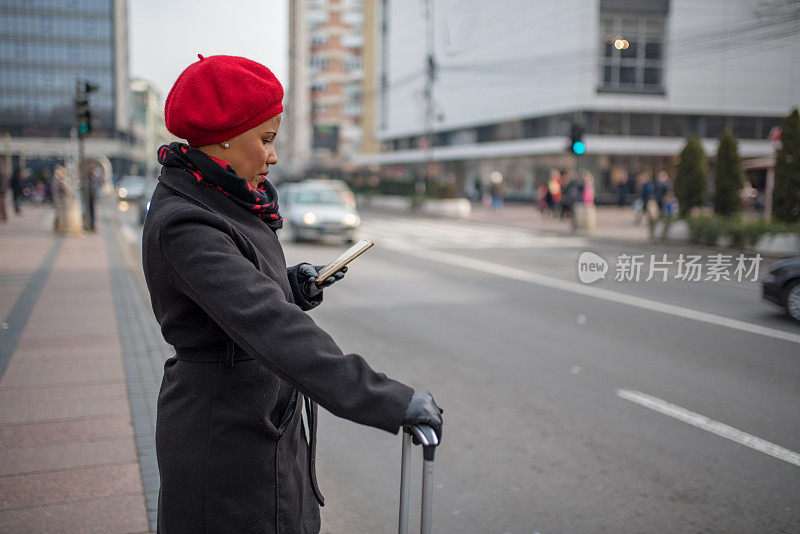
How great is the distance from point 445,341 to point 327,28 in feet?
310

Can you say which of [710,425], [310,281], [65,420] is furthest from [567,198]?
[310,281]

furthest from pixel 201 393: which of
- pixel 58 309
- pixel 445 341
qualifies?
pixel 58 309

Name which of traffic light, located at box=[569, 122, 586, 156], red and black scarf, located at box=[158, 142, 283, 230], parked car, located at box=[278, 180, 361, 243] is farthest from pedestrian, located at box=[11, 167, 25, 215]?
red and black scarf, located at box=[158, 142, 283, 230]

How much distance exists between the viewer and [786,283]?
19.3 ft

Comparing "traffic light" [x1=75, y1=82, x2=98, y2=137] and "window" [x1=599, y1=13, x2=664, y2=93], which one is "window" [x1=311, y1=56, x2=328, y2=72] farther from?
"traffic light" [x1=75, y1=82, x2=98, y2=137]

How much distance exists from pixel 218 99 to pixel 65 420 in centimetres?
386

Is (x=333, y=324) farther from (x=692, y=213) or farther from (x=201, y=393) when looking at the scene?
(x=692, y=213)

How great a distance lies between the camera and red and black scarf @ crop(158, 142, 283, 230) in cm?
178

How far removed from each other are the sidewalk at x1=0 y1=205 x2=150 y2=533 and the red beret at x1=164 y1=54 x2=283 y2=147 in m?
2.36

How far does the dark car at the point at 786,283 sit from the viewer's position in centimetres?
558

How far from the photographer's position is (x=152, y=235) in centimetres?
171

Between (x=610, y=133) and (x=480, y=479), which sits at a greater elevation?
(x=610, y=133)

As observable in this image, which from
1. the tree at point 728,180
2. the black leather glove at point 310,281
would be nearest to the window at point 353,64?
the tree at point 728,180

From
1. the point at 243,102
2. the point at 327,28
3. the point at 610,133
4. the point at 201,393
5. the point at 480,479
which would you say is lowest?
the point at 480,479
